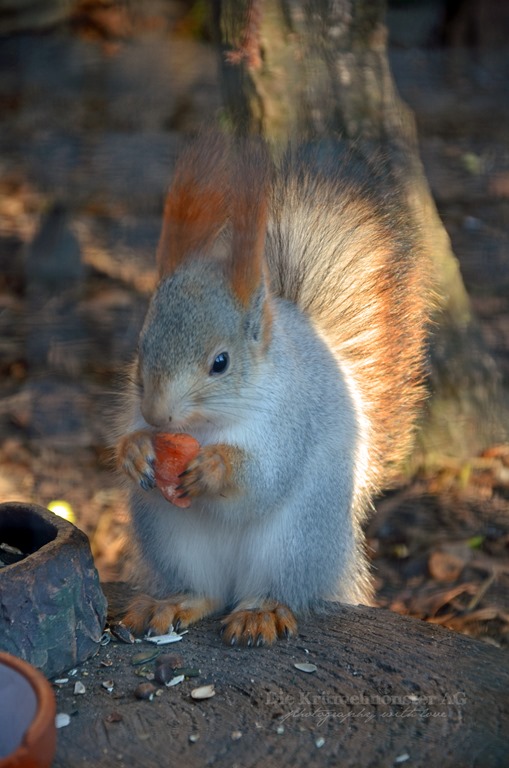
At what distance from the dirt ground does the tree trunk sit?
13 cm

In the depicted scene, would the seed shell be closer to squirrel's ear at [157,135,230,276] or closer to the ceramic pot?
the ceramic pot

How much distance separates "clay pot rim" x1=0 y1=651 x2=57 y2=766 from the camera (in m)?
0.95

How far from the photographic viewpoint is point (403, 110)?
246cm

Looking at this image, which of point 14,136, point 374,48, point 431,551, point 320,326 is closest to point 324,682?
point 320,326

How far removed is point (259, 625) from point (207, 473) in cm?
24

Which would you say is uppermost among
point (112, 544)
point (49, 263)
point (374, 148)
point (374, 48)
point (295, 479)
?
point (374, 48)

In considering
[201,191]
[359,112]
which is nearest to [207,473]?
[201,191]

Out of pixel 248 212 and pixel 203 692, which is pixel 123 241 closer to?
pixel 248 212

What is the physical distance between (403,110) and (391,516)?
0.97m

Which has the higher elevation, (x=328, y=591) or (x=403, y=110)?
(x=403, y=110)

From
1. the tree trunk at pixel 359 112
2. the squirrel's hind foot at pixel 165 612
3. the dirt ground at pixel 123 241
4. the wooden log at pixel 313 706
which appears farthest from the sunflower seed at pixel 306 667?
the tree trunk at pixel 359 112

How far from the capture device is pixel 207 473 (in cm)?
144

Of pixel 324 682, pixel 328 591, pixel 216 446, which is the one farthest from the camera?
pixel 328 591

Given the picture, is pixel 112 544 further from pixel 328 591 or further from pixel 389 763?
pixel 389 763
